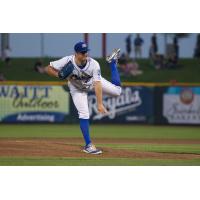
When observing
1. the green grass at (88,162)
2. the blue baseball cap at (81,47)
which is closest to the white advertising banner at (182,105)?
the green grass at (88,162)

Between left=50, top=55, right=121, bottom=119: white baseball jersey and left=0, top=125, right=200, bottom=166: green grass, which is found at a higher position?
left=50, top=55, right=121, bottom=119: white baseball jersey

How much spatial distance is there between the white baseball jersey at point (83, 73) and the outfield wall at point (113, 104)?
9039 millimetres

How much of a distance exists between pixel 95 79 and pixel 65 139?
4.89 metres

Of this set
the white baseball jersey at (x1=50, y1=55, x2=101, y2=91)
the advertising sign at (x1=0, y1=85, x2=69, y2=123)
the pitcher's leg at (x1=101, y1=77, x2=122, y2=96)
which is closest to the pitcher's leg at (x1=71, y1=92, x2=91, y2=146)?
the white baseball jersey at (x1=50, y1=55, x2=101, y2=91)

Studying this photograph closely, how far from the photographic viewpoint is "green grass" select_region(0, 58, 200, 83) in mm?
22125

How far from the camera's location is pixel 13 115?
19.8 metres

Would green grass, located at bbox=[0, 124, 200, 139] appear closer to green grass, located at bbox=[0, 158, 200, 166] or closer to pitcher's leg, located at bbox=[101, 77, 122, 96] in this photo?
pitcher's leg, located at bbox=[101, 77, 122, 96]

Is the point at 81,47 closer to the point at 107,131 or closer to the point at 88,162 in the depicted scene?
the point at 88,162

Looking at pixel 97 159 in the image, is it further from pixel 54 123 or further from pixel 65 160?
pixel 54 123

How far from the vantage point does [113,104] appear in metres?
19.7

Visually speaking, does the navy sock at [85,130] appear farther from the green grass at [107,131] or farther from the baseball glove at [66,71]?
the green grass at [107,131]

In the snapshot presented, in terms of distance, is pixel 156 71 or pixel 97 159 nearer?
pixel 97 159

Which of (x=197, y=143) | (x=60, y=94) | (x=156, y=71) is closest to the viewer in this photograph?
(x=197, y=143)

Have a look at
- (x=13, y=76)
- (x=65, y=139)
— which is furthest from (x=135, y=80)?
(x=65, y=139)
